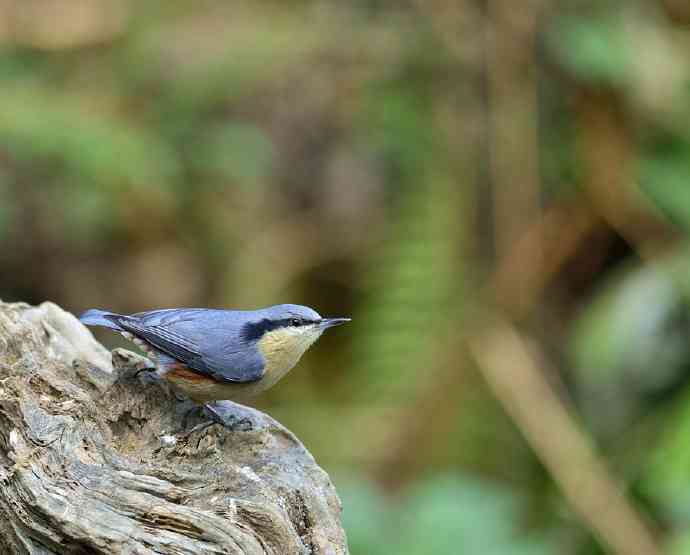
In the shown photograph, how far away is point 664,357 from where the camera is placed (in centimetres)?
616

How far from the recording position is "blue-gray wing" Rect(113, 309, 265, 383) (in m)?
3.16

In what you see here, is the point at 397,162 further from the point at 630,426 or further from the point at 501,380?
the point at 630,426

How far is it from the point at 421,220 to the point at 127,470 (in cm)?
393

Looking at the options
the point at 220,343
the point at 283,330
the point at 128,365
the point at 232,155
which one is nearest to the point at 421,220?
the point at 232,155

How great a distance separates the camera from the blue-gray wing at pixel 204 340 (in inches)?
124

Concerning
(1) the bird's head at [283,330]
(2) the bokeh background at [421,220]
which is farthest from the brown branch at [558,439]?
(1) the bird's head at [283,330]

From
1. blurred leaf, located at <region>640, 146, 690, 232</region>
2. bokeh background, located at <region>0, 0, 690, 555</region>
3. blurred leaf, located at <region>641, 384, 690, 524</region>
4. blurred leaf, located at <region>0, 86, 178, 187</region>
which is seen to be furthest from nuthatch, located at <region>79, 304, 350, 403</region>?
blurred leaf, located at <region>640, 146, 690, 232</region>

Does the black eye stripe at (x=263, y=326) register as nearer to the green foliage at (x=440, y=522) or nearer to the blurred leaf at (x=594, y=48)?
the green foliage at (x=440, y=522)

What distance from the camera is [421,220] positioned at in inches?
253

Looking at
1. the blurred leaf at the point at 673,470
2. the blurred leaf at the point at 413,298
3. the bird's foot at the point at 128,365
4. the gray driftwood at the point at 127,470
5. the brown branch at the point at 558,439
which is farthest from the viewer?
the blurred leaf at the point at 413,298

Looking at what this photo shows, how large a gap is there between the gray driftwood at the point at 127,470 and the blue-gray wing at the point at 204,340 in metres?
0.12

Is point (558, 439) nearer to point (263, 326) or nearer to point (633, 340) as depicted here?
point (633, 340)

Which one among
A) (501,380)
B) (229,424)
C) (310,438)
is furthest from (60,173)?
(229,424)

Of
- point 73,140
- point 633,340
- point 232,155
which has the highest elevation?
point 232,155
